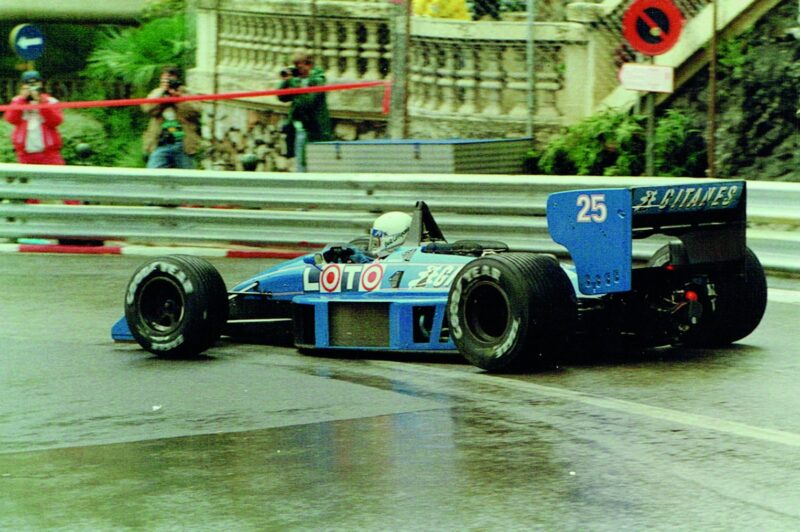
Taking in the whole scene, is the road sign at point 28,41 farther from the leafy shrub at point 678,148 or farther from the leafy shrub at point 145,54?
the leafy shrub at point 678,148

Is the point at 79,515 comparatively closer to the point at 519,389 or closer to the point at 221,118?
the point at 519,389

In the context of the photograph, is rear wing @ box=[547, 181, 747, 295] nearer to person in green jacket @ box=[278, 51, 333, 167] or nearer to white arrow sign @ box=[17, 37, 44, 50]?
person in green jacket @ box=[278, 51, 333, 167]

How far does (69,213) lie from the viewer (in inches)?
640

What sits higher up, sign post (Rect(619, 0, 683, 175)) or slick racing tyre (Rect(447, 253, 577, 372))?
sign post (Rect(619, 0, 683, 175))

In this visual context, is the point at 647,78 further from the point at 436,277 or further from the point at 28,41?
the point at 28,41

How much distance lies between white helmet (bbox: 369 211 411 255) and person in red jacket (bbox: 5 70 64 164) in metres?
9.30

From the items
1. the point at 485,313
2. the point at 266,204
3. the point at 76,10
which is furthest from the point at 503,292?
the point at 76,10

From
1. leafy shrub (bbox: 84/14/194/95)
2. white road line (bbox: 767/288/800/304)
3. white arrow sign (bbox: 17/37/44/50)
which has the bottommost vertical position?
white road line (bbox: 767/288/800/304)

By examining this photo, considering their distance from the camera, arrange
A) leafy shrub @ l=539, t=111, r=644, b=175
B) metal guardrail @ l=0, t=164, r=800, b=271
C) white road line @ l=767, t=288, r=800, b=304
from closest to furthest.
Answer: white road line @ l=767, t=288, r=800, b=304, metal guardrail @ l=0, t=164, r=800, b=271, leafy shrub @ l=539, t=111, r=644, b=175

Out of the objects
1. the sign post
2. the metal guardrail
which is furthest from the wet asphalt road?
the sign post

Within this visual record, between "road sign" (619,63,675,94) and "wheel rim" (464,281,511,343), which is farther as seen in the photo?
"road sign" (619,63,675,94)

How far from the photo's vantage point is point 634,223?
28.3 ft

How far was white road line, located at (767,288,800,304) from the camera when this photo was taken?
11.7m

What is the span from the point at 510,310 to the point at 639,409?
108cm
